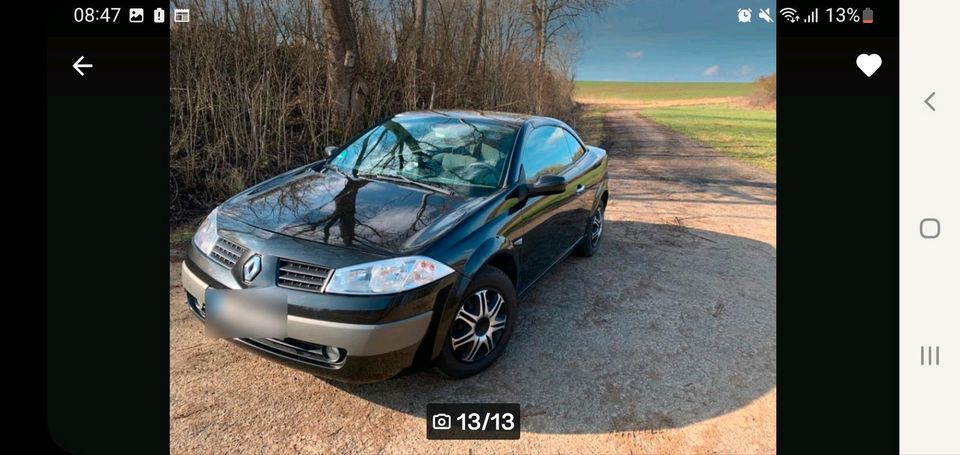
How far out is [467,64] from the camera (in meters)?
9.98

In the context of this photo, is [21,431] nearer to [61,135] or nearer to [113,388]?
[113,388]

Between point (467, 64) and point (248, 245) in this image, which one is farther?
point (467, 64)

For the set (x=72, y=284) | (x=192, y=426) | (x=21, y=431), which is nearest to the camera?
(x=21, y=431)

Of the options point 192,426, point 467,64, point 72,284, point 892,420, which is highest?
point 467,64

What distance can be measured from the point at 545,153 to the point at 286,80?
13.4ft

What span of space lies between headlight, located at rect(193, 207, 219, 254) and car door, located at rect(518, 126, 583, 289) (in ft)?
5.39

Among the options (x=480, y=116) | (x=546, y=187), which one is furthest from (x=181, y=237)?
(x=546, y=187)

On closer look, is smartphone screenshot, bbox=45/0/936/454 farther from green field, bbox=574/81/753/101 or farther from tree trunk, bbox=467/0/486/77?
tree trunk, bbox=467/0/486/77

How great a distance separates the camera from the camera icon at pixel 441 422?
6.26 feet

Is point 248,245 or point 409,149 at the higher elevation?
point 409,149

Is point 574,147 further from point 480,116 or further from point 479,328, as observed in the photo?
point 479,328

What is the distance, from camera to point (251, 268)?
6.88ft

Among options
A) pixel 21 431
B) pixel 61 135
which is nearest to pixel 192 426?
pixel 21 431
